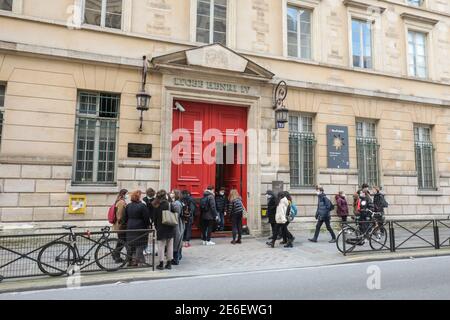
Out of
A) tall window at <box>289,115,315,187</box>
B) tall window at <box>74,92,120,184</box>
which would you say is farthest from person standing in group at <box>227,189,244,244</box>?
tall window at <box>74,92,120,184</box>

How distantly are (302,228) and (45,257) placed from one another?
27.5ft

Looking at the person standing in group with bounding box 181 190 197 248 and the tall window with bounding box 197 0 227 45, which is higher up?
the tall window with bounding box 197 0 227 45

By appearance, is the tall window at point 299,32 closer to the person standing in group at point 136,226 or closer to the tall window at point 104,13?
the tall window at point 104,13

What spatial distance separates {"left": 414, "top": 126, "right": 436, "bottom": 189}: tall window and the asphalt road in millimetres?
8543

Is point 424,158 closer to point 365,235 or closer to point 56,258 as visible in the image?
point 365,235

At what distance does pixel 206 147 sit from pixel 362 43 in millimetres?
8016

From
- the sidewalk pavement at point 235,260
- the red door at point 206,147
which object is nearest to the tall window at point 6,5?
the red door at point 206,147

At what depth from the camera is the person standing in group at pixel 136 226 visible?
7.45 m

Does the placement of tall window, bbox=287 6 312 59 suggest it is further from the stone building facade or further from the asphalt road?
the asphalt road

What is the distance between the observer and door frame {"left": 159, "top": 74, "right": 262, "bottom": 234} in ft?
36.6

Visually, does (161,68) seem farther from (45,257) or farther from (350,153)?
(350,153)

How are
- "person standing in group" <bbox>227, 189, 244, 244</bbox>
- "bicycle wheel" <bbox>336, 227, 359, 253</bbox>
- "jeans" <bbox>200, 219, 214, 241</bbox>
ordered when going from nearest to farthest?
"bicycle wheel" <bbox>336, 227, 359, 253</bbox> < "jeans" <bbox>200, 219, 214, 241</bbox> < "person standing in group" <bbox>227, 189, 244, 244</bbox>

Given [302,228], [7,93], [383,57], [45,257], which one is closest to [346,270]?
[302,228]

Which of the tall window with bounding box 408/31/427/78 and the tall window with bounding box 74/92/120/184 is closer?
the tall window with bounding box 74/92/120/184
